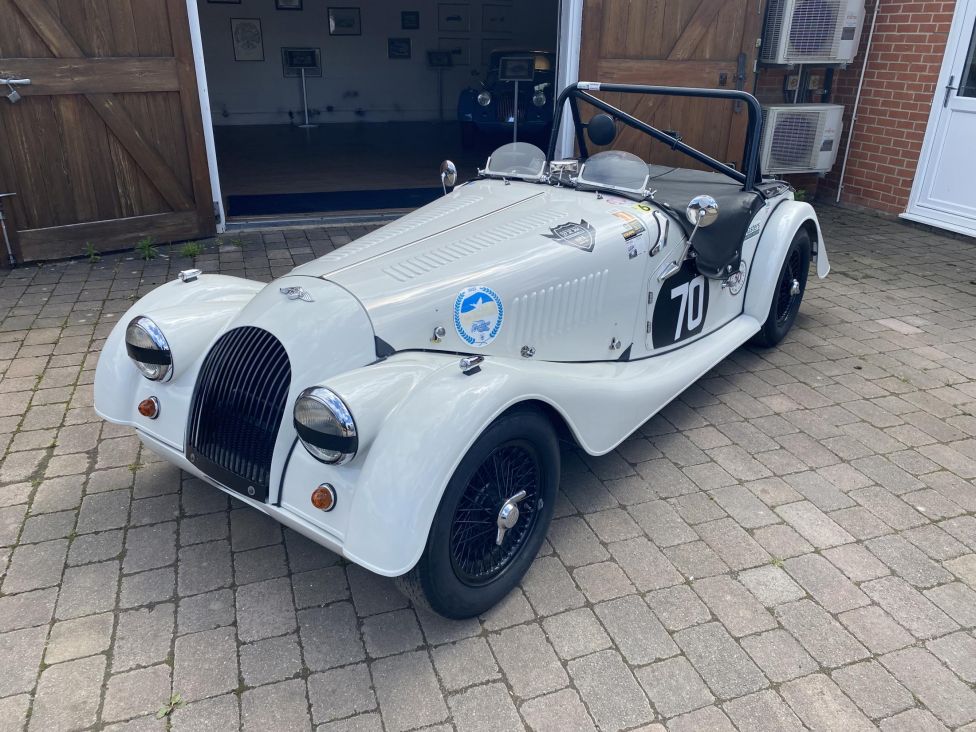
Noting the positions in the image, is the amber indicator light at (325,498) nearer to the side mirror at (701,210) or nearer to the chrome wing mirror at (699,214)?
the chrome wing mirror at (699,214)

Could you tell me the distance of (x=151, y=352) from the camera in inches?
106

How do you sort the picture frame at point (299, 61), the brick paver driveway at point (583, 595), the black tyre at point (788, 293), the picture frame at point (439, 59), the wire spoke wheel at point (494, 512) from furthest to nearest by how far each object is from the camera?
the picture frame at point (439, 59) < the picture frame at point (299, 61) < the black tyre at point (788, 293) < the wire spoke wheel at point (494, 512) < the brick paver driveway at point (583, 595)

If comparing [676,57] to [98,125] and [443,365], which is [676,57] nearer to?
[98,125]

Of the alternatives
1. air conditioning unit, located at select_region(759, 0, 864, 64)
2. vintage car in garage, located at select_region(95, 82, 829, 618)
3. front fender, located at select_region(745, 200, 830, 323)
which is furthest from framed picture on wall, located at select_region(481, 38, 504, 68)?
vintage car in garage, located at select_region(95, 82, 829, 618)

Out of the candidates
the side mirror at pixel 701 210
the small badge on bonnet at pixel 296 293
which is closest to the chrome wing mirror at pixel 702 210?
the side mirror at pixel 701 210

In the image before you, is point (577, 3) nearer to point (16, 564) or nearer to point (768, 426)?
point (768, 426)

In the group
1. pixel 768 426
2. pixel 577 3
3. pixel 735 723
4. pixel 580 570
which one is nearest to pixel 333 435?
pixel 580 570

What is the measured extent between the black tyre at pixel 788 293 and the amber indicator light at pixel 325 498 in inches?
124

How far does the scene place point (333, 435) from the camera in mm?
2156

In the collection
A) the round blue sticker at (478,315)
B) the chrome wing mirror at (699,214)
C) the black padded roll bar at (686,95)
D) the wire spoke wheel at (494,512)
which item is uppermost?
the black padded roll bar at (686,95)

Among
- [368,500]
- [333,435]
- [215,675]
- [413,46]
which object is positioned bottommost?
[215,675]

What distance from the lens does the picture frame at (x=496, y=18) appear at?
1473cm

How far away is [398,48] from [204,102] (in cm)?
920

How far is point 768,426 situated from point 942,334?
83.9 inches
